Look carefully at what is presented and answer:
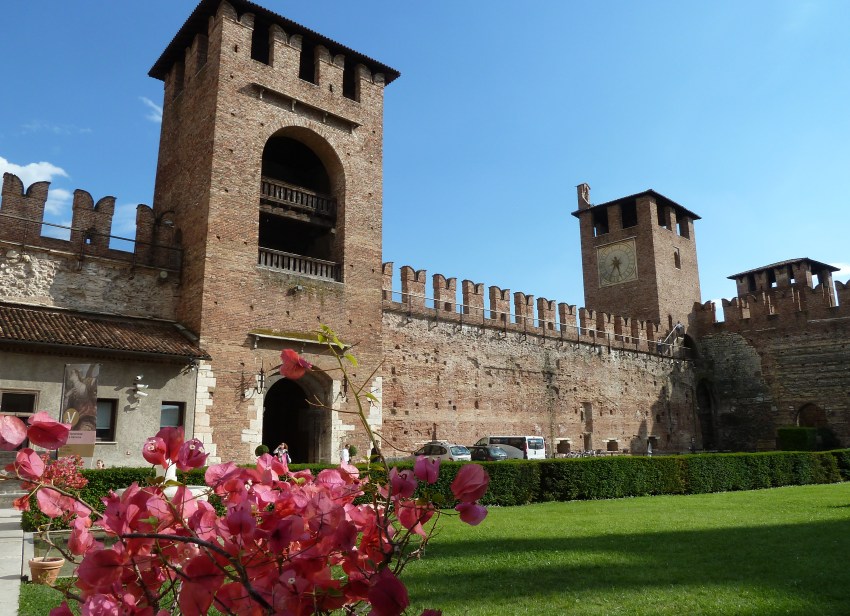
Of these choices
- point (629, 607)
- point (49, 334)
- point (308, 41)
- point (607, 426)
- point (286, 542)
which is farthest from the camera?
point (607, 426)

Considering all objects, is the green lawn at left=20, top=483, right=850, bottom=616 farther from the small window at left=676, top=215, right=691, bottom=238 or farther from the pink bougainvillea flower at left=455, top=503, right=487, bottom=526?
the small window at left=676, top=215, right=691, bottom=238

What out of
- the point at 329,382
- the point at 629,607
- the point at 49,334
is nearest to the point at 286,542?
the point at 629,607

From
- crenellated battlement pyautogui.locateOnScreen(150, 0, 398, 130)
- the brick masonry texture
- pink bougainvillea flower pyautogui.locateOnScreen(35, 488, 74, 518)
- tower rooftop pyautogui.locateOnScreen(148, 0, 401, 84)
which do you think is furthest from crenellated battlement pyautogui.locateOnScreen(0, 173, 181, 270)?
pink bougainvillea flower pyautogui.locateOnScreen(35, 488, 74, 518)

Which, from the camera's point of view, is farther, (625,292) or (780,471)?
(625,292)

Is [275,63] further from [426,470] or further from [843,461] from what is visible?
[843,461]

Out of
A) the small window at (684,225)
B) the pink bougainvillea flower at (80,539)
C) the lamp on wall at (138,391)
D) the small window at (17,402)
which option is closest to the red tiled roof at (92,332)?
the lamp on wall at (138,391)

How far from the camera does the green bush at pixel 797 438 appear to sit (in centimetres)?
2934

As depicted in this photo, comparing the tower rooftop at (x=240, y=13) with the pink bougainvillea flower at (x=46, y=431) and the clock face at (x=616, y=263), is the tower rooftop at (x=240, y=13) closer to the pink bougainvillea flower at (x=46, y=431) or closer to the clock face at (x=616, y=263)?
the pink bougainvillea flower at (x=46, y=431)

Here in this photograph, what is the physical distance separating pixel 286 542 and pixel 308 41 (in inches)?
788

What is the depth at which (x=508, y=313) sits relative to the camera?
2484 cm

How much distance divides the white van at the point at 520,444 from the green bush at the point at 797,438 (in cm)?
1466

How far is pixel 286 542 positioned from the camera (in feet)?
4.51

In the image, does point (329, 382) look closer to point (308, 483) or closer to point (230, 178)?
point (230, 178)

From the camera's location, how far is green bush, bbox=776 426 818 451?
29.3 m
